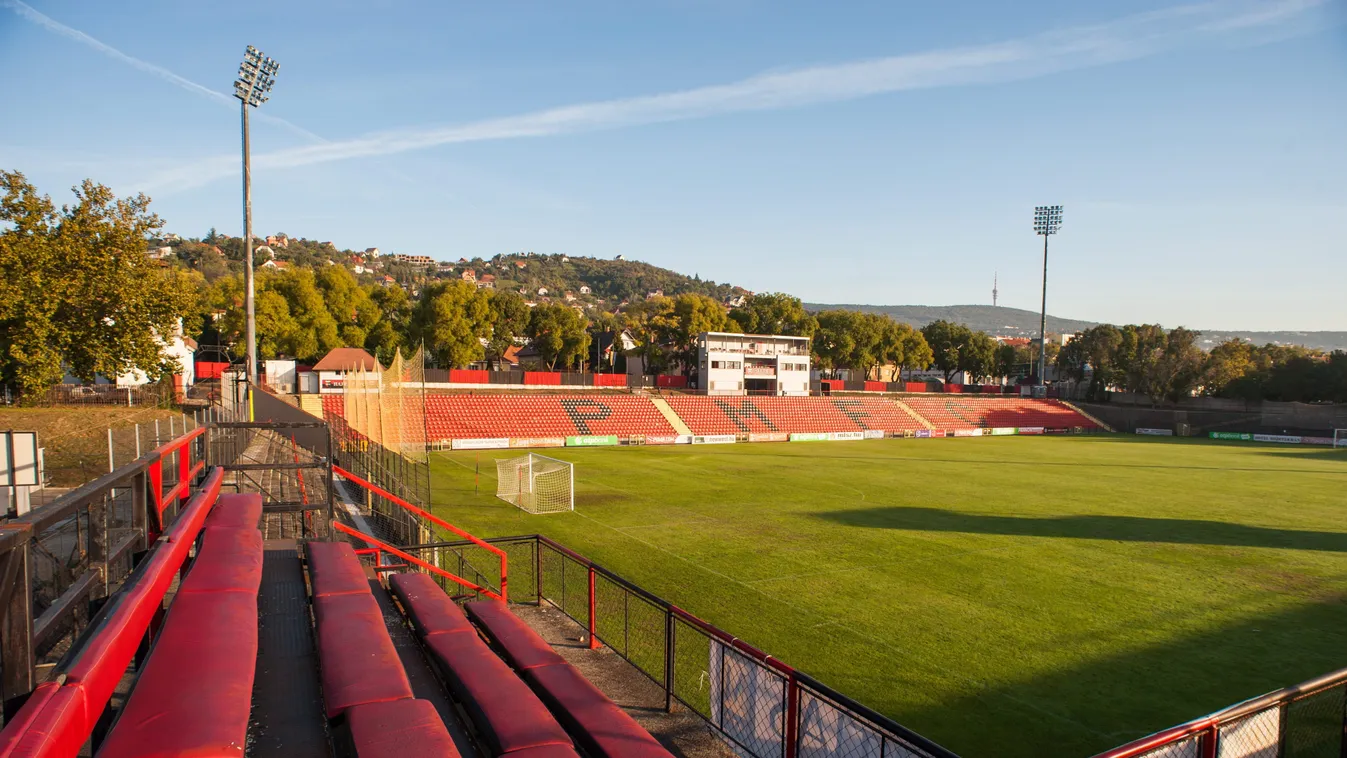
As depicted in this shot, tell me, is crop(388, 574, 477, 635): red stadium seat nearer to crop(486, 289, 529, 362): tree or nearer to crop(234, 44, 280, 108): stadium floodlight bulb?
crop(234, 44, 280, 108): stadium floodlight bulb

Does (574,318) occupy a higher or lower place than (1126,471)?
higher

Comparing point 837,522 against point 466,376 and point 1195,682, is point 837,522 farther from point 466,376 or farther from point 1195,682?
point 466,376

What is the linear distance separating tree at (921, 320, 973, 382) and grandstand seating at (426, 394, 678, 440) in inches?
2478

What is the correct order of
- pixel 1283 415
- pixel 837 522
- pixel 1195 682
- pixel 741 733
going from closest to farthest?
1. pixel 741 733
2. pixel 1195 682
3. pixel 837 522
4. pixel 1283 415

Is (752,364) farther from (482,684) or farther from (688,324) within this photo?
(482,684)

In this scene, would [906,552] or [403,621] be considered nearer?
[403,621]

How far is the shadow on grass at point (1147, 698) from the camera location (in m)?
8.56

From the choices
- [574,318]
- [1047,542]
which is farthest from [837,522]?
[574,318]

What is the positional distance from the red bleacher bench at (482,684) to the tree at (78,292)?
2319cm

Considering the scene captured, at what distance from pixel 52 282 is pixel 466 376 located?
1412 inches

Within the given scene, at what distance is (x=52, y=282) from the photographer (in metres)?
23.0

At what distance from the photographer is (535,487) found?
80.2 feet

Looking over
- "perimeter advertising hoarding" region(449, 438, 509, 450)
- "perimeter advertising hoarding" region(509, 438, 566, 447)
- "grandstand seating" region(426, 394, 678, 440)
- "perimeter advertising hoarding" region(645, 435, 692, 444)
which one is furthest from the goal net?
"perimeter advertising hoarding" region(645, 435, 692, 444)

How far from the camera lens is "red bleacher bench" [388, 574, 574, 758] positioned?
4.54 meters
